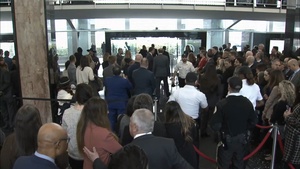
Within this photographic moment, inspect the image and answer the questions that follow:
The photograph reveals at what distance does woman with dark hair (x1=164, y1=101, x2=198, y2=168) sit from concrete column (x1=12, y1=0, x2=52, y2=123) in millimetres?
3546

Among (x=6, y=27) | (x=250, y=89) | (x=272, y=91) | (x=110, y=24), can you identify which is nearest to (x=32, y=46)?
(x=250, y=89)

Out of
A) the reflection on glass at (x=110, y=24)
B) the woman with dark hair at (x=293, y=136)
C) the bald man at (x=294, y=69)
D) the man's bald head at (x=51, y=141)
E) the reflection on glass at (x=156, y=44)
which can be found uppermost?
the reflection on glass at (x=110, y=24)

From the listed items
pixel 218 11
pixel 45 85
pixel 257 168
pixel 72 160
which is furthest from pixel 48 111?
pixel 218 11

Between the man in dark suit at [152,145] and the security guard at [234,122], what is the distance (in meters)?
1.63

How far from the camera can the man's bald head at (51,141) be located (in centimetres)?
228

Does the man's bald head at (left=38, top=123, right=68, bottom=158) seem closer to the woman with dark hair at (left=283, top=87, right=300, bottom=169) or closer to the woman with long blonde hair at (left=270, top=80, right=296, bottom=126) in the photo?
the woman with dark hair at (left=283, top=87, right=300, bottom=169)

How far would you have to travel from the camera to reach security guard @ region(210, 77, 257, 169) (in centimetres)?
410

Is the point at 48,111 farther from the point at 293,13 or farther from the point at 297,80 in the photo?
the point at 293,13

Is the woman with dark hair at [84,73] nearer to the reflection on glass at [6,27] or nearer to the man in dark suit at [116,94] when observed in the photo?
the man in dark suit at [116,94]

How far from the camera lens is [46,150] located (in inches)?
89.3

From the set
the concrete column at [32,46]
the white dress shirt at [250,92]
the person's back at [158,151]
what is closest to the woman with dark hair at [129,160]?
the person's back at [158,151]

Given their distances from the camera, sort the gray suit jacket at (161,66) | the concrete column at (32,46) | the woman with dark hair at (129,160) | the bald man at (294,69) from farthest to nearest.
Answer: the gray suit jacket at (161,66) → the bald man at (294,69) → the concrete column at (32,46) → the woman with dark hair at (129,160)

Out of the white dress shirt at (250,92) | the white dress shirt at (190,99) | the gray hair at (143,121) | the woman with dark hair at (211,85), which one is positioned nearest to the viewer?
the gray hair at (143,121)

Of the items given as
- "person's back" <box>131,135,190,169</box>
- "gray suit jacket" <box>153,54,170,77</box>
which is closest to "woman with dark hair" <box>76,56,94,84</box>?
"gray suit jacket" <box>153,54,170,77</box>
